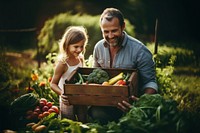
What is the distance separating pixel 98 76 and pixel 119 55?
712 mm

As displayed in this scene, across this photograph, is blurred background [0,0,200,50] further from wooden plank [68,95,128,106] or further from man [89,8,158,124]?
wooden plank [68,95,128,106]

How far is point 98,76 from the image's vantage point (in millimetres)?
4832

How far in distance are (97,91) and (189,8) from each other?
758 centimetres

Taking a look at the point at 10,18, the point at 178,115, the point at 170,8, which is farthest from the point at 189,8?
the point at 178,115

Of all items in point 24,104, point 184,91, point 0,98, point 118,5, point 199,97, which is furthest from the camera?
point 118,5

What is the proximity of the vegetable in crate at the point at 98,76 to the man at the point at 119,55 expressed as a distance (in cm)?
50

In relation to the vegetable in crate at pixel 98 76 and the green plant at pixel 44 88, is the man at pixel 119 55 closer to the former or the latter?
the vegetable in crate at pixel 98 76

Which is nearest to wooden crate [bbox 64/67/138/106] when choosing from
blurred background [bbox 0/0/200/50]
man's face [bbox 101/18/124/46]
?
man's face [bbox 101/18/124/46]

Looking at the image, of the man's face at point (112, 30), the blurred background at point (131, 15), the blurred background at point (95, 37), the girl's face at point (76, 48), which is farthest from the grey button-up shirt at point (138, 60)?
the blurred background at point (131, 15)

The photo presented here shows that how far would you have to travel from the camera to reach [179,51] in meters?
8.23

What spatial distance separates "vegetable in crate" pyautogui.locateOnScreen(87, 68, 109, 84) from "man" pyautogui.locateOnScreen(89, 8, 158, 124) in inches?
19.8

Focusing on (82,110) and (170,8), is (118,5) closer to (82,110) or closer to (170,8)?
(170,8)

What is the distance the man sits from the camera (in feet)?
17.0

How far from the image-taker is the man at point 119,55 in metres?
5.19
